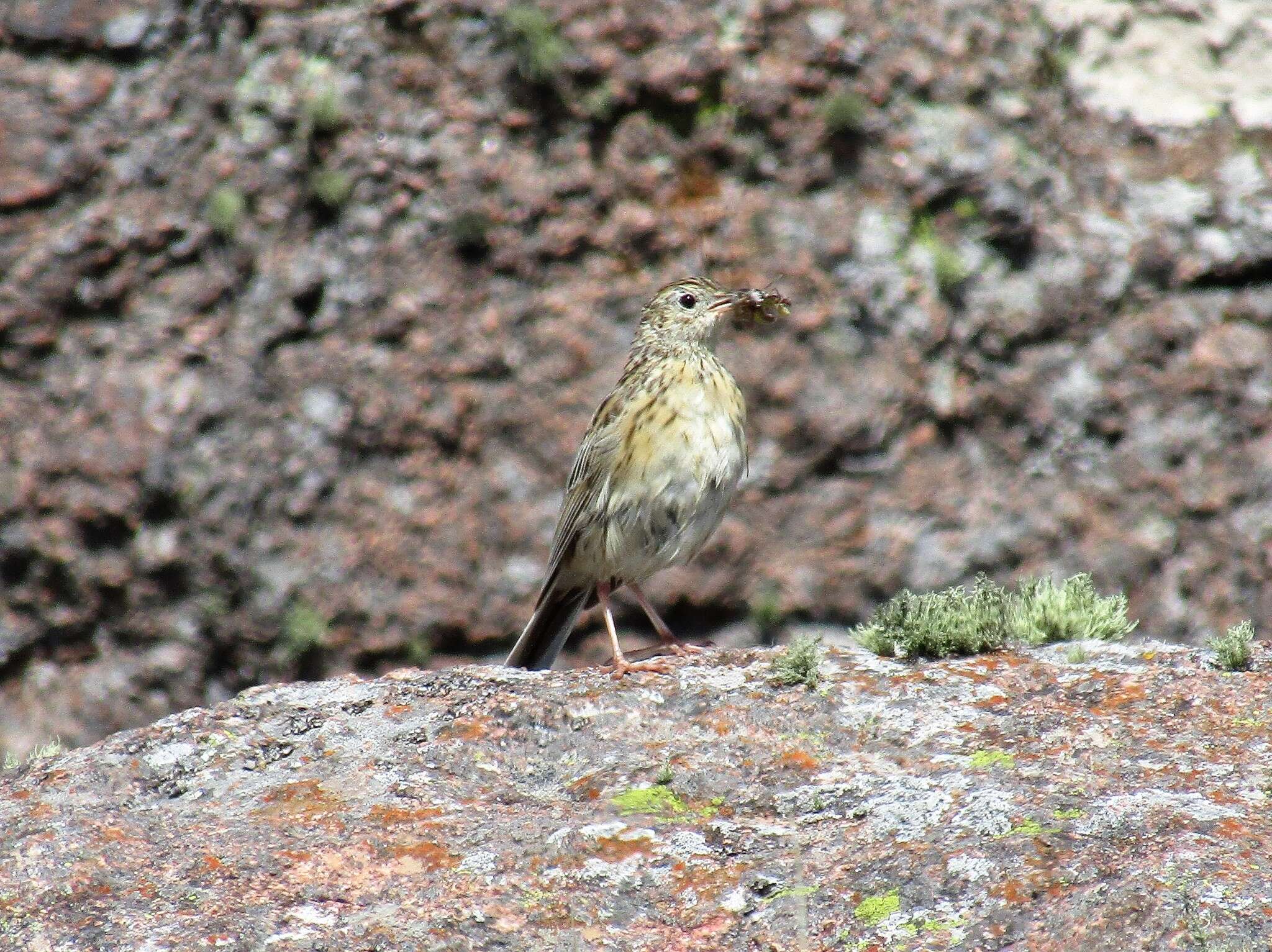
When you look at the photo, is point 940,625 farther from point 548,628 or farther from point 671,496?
point 548,628

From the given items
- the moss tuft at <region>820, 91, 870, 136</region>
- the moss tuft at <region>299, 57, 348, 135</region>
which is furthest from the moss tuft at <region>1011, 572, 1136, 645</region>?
the moss tuft at <region>299, 57, 348, 135</region>

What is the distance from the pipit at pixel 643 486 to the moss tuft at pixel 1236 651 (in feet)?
8.27

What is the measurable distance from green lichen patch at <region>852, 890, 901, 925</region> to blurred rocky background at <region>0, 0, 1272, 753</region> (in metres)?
5.60

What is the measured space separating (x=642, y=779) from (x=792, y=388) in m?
5.14

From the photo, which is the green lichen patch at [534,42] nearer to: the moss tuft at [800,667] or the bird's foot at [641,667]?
the bird's foot at [641,667]

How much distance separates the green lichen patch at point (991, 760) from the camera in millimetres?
4438

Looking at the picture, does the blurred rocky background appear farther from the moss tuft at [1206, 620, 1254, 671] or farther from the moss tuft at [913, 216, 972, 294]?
the moss tuft at [1206, 620, 1254, 671]

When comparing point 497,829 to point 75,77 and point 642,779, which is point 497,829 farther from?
point 75,77

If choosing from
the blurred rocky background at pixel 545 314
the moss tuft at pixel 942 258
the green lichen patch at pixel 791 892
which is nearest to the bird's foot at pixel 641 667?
the green lichen patch at pixel 791 892

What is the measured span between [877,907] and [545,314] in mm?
6073

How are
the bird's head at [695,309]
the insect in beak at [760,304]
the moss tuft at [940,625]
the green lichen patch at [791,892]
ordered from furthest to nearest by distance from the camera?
the insect in beak at [760,304] < the bird's head at [695,309] < the moss tuft at [940,625] < the green lichen patch at [791,892]

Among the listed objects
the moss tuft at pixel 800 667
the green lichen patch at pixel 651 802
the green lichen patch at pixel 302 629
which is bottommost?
the green lichen patch at pixel 302 629

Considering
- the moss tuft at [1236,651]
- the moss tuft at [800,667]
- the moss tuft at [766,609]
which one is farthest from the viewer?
the moss tuft at [766,609]

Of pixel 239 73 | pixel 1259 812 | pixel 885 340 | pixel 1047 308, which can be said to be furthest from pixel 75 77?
pixel 1259 812
